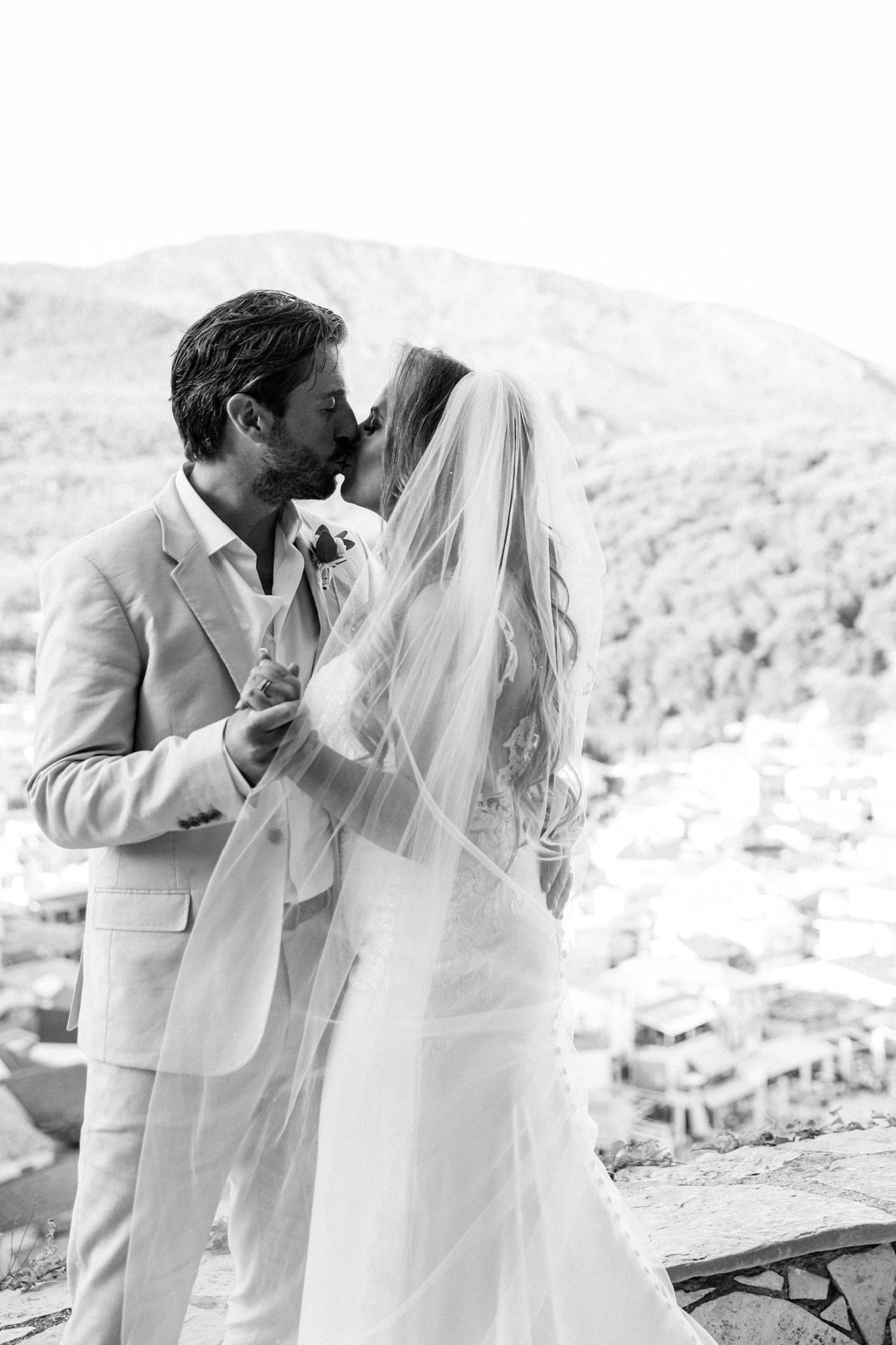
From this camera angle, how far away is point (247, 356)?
157 centimetres

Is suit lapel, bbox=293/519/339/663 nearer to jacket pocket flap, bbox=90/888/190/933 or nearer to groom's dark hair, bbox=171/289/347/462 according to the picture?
groom's dark hair, bbox=171/289/347/462

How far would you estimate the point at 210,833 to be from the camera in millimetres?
1523

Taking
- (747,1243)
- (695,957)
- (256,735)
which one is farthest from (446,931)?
(695,957)

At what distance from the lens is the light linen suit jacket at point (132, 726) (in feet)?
4.69

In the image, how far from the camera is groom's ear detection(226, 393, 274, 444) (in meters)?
1.57

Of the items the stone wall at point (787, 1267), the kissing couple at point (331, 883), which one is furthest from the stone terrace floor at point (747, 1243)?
the kissing couple at point (331, 883)

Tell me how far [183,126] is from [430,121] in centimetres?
241

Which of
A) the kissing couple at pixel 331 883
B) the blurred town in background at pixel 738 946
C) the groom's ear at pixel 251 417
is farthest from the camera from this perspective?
the blurred town in background at pixel 738 946

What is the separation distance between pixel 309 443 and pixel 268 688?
0.40 m

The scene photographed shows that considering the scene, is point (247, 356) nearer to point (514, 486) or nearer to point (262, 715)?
point (514, 486)

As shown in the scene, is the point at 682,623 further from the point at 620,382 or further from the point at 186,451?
the point at 186,451

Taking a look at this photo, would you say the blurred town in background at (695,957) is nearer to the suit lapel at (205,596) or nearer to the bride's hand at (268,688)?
the suit lapel at (205,596)

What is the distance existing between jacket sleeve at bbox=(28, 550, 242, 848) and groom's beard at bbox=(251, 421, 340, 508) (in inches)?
10.0

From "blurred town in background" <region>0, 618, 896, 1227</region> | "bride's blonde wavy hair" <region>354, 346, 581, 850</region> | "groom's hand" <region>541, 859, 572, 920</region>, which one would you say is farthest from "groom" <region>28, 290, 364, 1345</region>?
"blurred town in background" <region>0, 618, 896, 1227</region>
